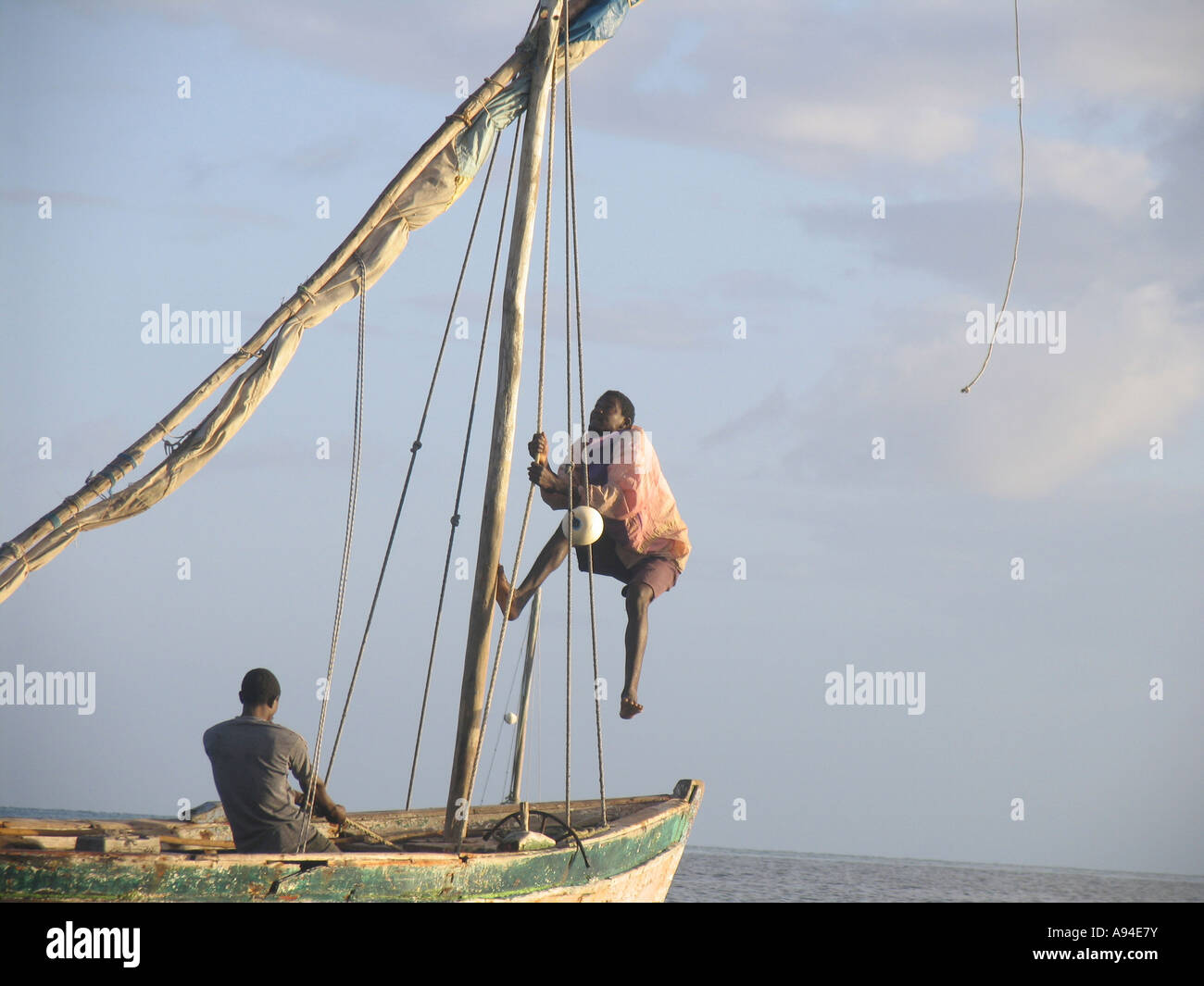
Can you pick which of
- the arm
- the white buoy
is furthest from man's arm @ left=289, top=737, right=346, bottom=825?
the arm

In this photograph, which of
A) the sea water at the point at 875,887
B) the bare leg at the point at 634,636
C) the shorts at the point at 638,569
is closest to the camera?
the bare leg at the point at 634,636

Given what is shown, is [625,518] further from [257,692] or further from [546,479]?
[257,692]

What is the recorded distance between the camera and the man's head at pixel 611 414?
11648 millimetres

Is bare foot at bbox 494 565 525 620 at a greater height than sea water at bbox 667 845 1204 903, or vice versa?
bare foot at bbox 494 565 525 620

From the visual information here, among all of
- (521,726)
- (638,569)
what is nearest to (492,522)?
(638,569)

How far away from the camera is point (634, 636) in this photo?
458 inches

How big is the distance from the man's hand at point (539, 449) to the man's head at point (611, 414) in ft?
2.23

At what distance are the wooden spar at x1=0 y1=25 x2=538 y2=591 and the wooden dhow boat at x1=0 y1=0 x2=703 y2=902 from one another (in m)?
0.01

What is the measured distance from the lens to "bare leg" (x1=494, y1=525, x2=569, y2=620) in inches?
442

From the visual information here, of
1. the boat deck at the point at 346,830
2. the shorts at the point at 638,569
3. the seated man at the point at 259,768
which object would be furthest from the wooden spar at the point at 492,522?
the seated man at the point at 259,768

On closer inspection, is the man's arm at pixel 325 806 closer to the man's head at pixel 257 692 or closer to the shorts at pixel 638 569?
the man's head at pixel 257 692

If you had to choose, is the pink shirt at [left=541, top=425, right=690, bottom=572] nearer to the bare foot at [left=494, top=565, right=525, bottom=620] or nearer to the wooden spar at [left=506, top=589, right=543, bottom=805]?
the bare foot at [left=494, top=565, right=525, bottom=620]
